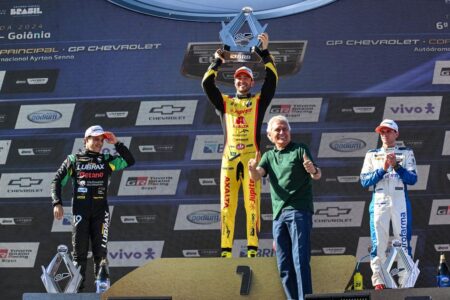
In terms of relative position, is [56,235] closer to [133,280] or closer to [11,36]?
[11,36]

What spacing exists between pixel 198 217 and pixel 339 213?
1.22 m

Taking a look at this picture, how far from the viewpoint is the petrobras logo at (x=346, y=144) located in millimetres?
6859

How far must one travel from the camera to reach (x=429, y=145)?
684 centimetres

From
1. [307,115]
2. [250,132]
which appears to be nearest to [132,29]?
[307,115]

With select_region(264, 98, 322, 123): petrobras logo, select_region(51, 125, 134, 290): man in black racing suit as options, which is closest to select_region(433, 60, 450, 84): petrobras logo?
select_region(264, 98, 322, 123): petrobras logo

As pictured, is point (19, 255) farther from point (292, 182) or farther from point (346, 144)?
point (292, 182)

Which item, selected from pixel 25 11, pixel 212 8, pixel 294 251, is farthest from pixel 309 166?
pixel 25 11

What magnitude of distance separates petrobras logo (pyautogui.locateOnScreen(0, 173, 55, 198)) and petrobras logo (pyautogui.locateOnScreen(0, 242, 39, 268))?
17.3 inches

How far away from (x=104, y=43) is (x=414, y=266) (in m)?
3.69

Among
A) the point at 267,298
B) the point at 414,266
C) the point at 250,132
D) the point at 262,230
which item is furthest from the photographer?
the point at 262,230

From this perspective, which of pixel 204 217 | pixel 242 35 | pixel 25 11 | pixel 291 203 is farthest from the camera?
pixel 25 11

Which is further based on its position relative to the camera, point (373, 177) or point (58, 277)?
point (373, 177)

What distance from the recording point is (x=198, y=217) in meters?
6.86

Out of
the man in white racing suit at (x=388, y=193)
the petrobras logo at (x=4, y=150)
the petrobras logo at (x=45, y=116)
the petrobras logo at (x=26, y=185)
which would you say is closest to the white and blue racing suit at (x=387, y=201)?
the man in white racing suit at (x=388, y=193)
